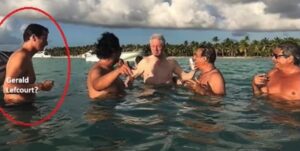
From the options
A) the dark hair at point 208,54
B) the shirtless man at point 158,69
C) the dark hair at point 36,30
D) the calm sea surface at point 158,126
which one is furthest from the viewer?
the shirtless man at point 158,69

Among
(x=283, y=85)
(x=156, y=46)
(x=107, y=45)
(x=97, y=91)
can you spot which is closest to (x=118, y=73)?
(x=107, y=45)

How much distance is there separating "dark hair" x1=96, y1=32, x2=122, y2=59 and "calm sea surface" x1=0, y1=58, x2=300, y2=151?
1042mm

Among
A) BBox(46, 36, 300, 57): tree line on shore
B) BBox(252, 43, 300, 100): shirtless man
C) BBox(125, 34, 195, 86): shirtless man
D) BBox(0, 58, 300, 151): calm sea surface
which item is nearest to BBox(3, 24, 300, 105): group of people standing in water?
BBox(252, 43, 300, 100): shirtless man

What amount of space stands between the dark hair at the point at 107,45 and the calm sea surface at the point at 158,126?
1042mm

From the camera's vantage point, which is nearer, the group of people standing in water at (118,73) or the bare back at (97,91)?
the group of people standing in water at (118,73)

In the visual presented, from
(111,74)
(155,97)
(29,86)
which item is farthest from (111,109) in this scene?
(155,97)

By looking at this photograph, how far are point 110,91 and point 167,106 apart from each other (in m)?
1.29

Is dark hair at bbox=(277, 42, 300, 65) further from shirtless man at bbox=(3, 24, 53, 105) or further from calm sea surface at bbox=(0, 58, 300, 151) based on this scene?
shirtless man at bbox=(3, 24, 53, 105)

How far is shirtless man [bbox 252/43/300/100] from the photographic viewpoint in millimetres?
10305

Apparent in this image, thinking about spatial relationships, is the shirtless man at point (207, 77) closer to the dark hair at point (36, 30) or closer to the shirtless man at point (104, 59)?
the shirtless man at point (104, 59)

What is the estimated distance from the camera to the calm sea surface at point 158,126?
6.39 metres

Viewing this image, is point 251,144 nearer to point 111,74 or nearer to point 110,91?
point 111,74

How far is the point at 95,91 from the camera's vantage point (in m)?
10.1

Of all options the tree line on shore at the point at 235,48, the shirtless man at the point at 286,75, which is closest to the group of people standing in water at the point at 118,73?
the shirtless man at the point at 286,75
